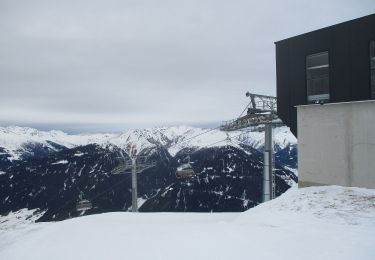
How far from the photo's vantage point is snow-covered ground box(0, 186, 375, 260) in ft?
32.7

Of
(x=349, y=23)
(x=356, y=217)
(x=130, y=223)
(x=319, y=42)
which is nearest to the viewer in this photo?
(x=356, y=217)

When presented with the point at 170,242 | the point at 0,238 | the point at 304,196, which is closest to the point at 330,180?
the point at 304,196

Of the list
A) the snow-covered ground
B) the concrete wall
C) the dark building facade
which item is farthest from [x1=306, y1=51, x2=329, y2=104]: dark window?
the snow-covered ground

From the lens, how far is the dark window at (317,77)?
20.1 m

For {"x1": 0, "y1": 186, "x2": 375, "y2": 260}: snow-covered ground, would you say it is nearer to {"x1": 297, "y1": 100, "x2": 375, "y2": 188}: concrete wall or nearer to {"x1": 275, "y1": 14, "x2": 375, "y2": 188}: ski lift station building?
{"x1": 297, "y1": 100, "x2": 375, "y2": 188}: concrete wall

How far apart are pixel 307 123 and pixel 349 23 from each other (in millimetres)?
6303

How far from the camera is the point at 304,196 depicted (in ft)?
55.4

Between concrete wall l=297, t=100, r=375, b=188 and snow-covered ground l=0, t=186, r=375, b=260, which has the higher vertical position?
concrete wall l=297, t=100, r=375, b=188

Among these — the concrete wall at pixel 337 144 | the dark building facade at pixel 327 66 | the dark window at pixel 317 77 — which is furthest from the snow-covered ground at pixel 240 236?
the dark window at pixel 317 77

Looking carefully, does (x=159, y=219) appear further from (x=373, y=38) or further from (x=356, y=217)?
(x=373, y=38)

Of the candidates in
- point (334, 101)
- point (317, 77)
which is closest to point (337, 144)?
point (334, 101)

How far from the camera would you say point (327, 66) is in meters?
19.8

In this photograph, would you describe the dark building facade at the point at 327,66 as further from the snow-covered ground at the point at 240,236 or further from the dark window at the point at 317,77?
the snow-covered ground at the point at 240,236

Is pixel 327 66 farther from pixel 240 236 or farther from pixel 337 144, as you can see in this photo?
pixel 240 236
